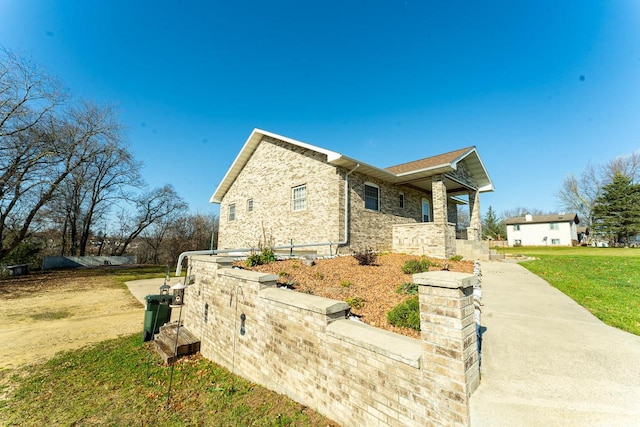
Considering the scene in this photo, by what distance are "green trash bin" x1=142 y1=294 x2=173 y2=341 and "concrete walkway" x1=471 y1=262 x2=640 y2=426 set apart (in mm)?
7583

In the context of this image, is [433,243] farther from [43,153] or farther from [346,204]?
[43,153]

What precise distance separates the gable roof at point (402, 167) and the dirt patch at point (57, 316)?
28.3ft

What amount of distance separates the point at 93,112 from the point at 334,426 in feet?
72.2

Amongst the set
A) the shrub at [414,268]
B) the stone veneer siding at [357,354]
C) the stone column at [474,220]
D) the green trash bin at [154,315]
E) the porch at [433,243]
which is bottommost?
the green trash bin at [154,315]

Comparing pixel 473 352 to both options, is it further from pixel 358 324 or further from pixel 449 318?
pixel 358 324

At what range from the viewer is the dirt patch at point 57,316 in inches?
258

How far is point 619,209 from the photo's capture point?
32.9m

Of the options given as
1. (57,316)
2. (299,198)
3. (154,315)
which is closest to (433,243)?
(299,198)

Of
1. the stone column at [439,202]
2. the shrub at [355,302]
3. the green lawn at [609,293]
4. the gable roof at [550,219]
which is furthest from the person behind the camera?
the gable roof at [550,219]

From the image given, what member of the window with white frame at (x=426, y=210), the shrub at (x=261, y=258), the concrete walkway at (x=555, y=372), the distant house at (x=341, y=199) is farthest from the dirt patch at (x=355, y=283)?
the window with white frame at (x=426, y=210)

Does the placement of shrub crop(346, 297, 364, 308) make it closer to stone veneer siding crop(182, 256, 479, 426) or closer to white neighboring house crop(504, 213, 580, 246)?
stone veneer siding crop(182, 256, 479, 426)

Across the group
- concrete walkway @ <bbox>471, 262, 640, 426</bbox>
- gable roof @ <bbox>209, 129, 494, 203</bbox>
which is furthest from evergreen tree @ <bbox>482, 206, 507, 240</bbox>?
concrete walkway @ <bbox>471, 262, 640, 426</bbox>

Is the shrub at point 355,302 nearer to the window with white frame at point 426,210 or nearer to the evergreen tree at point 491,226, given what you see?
the window with white frame at point 426,210

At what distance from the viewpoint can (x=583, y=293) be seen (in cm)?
648
